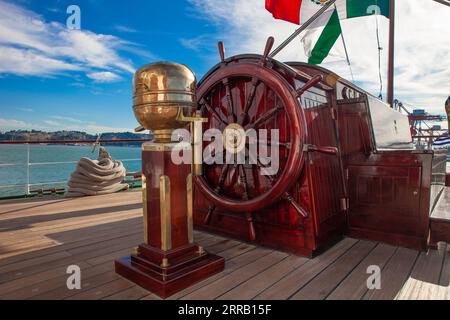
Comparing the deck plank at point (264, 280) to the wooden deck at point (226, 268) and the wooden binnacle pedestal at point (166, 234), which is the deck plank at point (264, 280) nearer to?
the wooden deck at point (226, 268)

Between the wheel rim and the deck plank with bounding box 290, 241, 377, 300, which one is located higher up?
the wheel rim

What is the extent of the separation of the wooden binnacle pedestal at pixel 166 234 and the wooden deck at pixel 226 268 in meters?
0.05

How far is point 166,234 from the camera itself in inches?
52.4

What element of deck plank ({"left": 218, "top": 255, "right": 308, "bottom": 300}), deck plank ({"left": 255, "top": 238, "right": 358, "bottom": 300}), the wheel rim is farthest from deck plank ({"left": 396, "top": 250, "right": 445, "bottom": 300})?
the wheel rim

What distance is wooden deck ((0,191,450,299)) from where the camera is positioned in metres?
1.25

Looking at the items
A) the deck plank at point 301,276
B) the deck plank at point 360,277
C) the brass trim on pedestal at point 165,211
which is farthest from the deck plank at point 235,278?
the deck plank at point 360,277

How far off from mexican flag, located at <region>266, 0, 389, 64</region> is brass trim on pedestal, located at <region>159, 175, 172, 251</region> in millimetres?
3883

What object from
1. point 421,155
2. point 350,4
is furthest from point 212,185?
point 350,4

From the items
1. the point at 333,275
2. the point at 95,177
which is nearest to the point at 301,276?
the point at 333,275

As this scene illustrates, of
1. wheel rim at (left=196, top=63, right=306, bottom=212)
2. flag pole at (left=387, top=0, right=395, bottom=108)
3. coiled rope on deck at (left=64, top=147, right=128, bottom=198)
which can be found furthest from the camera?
flag pole at (left=387, top=0, right=395, bottom=108)

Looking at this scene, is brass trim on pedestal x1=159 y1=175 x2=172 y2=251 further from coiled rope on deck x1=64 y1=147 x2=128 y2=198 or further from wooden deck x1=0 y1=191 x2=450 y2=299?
coiled rope on deck x1=64 y1=147 x2=128 y2=198

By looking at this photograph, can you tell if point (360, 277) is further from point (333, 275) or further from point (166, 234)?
point (166, 234)

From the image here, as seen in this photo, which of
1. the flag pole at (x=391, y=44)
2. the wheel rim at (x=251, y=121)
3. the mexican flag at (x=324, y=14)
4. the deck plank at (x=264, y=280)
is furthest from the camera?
the mexican flag at (x=324, y=14)

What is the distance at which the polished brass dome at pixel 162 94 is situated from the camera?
4.13ft
